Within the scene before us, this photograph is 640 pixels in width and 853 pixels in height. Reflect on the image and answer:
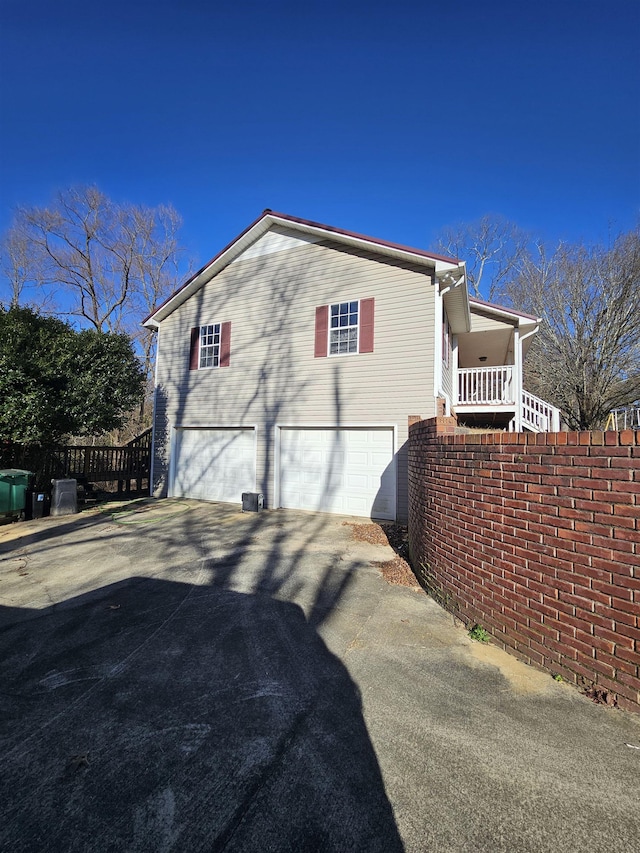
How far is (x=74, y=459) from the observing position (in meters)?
10.3

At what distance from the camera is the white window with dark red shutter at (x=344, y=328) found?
9.20 metres

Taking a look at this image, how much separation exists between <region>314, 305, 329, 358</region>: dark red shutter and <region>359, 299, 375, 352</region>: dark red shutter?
94 cm

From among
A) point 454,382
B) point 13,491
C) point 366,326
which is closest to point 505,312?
point 454,382

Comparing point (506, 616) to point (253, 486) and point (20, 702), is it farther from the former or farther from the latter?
point (253, 486)

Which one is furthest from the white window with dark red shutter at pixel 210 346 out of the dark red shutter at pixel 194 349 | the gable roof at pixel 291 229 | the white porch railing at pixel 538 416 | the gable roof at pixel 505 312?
the white porch railing at pixel 538 416

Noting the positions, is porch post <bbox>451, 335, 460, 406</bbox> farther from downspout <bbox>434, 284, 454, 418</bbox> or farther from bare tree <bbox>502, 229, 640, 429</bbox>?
bare tree <bbox>502, 229, 640, 429</bbox>

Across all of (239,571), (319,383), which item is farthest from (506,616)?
(319,383)

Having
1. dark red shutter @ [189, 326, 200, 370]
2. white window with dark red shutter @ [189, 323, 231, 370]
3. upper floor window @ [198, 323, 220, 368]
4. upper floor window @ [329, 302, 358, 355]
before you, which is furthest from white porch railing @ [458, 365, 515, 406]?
dark red shutter @ [189, 326, 200, 370]

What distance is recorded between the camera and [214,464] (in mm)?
11188

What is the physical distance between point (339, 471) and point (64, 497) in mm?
6345

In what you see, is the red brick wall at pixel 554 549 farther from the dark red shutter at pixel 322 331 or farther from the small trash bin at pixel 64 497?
the small trash bin at pixel 64 497

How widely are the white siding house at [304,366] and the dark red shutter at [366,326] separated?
2cm

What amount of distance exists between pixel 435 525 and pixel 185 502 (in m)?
8.29

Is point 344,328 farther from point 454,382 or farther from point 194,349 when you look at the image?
point 194,349
